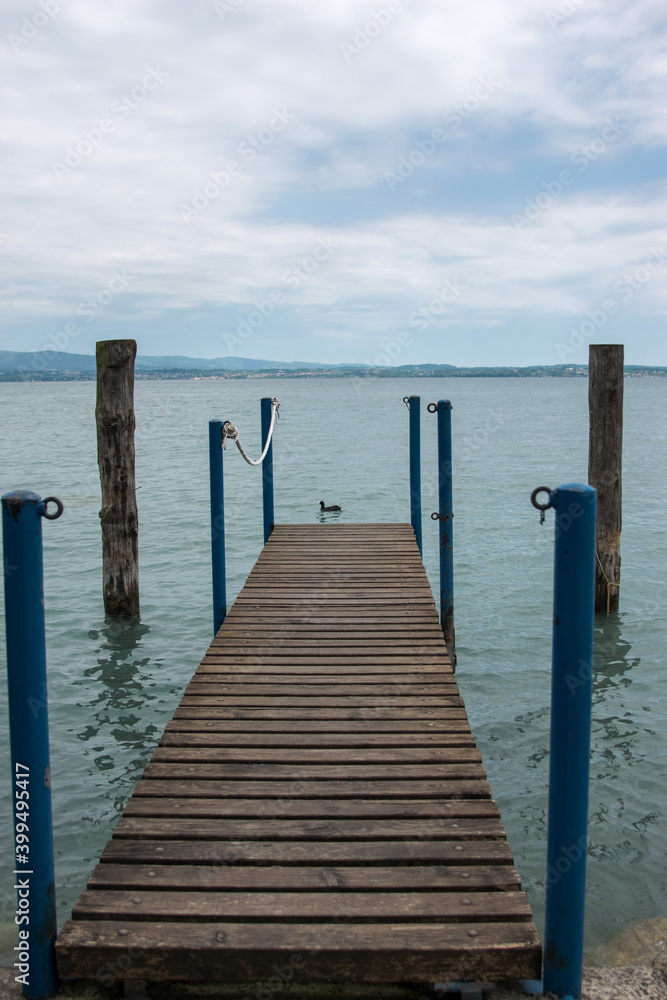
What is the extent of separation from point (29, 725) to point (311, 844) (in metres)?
1.22

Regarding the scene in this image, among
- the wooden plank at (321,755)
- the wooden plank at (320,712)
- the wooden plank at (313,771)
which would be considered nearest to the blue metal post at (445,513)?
the wooden plank at (320,712)

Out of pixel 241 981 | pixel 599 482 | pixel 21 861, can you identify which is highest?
pixel 599 482

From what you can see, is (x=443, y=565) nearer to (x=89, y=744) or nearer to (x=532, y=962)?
(x=89, y=744)

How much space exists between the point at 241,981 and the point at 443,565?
16.9ft

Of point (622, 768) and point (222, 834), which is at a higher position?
point (222, 834)

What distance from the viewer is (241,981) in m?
2.64

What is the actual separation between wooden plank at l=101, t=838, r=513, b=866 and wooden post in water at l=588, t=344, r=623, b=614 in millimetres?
5731

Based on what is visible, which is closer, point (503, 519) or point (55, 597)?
point (55, 597)

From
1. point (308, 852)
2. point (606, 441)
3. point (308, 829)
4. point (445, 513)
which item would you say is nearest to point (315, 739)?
point (308, 829)

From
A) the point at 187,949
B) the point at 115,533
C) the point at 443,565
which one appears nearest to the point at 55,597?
the point at 115,533

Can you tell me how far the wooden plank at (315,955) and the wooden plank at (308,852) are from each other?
379 mm

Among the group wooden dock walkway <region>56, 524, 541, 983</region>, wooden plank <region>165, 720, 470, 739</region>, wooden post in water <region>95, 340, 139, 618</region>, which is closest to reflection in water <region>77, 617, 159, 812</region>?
wooden post in water <region>95, 340, 139, 618</region>

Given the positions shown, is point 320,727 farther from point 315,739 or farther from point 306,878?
point 306,878

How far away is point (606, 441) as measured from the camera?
27.8ft
